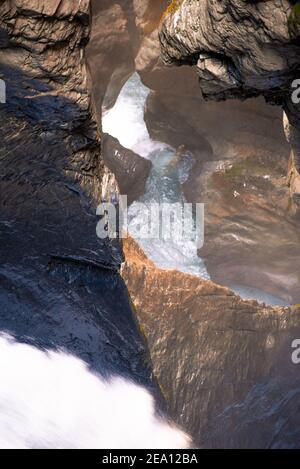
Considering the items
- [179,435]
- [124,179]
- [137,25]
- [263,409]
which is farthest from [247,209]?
[179,435]

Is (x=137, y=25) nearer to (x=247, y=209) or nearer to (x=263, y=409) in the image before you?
(x=247, y=209)

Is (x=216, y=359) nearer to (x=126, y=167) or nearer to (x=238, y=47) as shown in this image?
(x=238, y=47)

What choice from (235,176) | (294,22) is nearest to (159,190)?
(235,176)

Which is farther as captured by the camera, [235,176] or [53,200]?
[235,176]

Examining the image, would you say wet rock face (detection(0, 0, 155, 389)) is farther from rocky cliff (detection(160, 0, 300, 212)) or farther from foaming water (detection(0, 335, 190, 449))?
rocky cliff (detection(160, 0, 300, 212))

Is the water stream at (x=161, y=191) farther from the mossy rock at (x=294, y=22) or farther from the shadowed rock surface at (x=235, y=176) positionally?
the mossy rock at (x=294, y=22)

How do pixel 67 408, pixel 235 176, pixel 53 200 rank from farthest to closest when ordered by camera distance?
pixel 235 176 < pixel 53 200 < pixel 67 408
